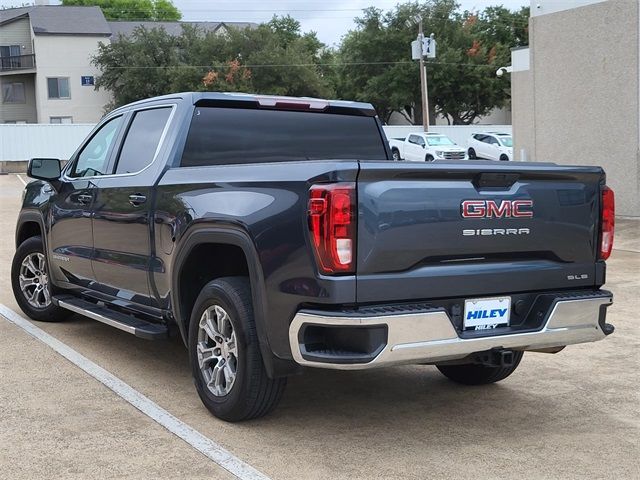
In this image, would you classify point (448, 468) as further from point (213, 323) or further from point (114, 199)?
point (114, 199)

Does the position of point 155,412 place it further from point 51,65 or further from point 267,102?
point 51,65

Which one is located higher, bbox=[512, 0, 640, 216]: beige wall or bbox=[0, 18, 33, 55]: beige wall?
bbox=[0, 18, 33, 55]: beige wall

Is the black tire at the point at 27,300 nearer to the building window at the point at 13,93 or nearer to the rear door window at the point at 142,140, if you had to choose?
the rear door window at the point at 142,140

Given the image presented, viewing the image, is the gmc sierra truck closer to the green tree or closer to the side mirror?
the side mirror

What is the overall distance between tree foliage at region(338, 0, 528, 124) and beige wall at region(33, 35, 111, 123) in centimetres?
1801

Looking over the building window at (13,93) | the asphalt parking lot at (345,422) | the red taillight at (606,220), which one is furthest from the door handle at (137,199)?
the building window at (13,93)

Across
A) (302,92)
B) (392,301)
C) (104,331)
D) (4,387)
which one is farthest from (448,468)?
(302,92)

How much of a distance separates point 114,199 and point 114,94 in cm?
5452

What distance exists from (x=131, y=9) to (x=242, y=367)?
87.6 m

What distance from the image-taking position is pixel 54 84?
57062mm

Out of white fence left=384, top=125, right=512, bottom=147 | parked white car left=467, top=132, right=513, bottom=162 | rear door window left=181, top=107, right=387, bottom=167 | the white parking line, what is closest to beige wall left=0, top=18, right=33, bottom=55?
white fence left=384, top=125, right=512, bottom=147

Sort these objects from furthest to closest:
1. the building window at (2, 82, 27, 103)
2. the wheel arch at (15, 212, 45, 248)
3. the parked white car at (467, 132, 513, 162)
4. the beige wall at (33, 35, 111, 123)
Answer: the building window at (2, 82, 27, 103) < the beige wall at (33, 35, 111, 123) < the parked white car at (467, 132, 513, 162) < the wheel arch at (15, 212, 45, 248)

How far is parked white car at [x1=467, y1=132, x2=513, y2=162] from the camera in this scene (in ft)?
116

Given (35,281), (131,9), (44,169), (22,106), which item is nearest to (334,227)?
(44,169)
